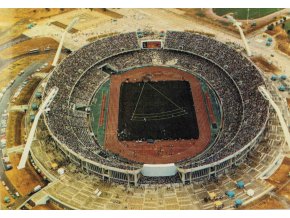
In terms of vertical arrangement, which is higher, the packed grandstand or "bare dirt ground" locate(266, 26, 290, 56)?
"bare dirt ground" locate(266, 26, 290, 56)

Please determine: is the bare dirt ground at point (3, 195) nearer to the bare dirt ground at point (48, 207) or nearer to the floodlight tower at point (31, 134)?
the bare dirt ground at point (48, 207)

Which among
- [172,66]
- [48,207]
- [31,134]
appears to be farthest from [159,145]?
[172,66]

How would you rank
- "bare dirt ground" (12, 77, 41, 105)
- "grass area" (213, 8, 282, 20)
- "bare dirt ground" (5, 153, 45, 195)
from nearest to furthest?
"bare dirt ground" (5, 153, 45, 195), "bare dirt ground" (12, 77, 41, 105), "grass area" (213, 8, 282, 20)

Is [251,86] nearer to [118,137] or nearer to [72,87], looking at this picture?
[118,137]

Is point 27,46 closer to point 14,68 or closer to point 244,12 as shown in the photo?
point 14,68

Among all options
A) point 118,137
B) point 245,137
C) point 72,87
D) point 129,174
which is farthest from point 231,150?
point 72,87

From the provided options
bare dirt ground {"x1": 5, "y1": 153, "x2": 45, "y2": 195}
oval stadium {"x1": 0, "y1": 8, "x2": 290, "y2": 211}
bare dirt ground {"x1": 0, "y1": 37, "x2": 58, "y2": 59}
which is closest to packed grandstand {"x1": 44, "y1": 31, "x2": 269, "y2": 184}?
oval stadium {"x1": 0, "y1": 8, "x2": 290, "y2": 211}

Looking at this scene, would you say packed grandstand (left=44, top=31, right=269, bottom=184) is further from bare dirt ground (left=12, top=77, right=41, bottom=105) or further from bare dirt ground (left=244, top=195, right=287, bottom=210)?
bare dirt ground (left=244, top=195, right=287, bottom=210)
